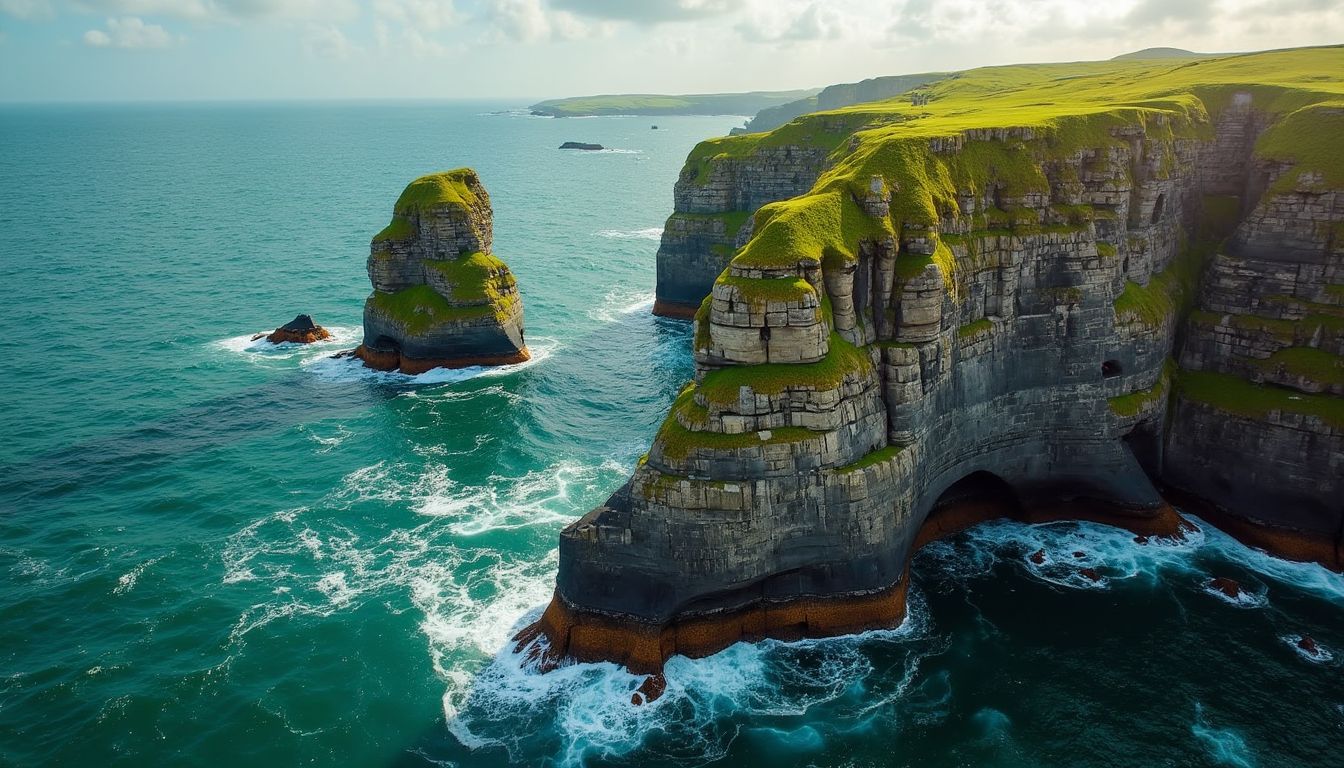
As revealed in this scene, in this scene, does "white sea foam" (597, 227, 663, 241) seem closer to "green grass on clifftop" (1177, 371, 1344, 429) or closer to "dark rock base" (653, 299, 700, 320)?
"dark rock base" (653, 299, 700, 320)

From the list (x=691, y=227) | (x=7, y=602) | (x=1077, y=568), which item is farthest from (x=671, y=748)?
(x=691, y=227)

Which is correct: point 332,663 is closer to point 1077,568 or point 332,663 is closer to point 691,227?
point 1077,568

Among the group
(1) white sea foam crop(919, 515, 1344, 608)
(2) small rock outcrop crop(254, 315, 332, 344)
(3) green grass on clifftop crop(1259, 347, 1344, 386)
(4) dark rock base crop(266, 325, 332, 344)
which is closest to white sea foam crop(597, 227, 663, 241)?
(2) small rock outcrop crop(254, 315, 332, 344)

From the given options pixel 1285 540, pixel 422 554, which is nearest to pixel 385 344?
pixel 422 554

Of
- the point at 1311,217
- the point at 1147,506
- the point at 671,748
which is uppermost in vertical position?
the point at 1311,217

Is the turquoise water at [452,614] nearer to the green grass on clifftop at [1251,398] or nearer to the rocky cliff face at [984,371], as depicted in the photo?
the rocky cliff face at [984,371]
